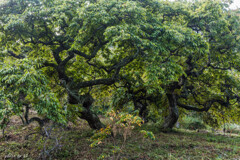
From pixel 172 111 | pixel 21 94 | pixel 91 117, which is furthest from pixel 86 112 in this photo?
pixel 172 111

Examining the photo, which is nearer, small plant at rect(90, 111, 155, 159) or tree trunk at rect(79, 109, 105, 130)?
small plant at rect(90, 111, 155, 159)

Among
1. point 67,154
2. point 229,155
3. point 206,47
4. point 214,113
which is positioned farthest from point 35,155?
point 214,113

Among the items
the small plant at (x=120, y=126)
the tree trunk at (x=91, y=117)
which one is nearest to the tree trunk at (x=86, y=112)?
the tree trunk at (x=91, y=117)

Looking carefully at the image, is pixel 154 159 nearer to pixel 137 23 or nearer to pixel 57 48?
pixel 137 23

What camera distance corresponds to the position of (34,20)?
661cm

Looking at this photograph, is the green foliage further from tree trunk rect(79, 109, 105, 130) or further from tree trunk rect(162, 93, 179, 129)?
tree trunk rect(162, 93, 179, 129)

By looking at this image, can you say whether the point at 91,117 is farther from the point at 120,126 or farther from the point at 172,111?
the point at 172,111

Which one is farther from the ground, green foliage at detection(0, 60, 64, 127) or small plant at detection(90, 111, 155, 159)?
green foliage at detection(0, 60, 64, 127)

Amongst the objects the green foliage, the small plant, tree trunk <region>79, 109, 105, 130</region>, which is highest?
the green foliage

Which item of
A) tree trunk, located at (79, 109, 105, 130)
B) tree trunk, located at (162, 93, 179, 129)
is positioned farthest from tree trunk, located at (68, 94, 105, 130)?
tree trunk, located at (162, 93, 179, 129)

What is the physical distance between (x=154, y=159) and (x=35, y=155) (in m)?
4.34

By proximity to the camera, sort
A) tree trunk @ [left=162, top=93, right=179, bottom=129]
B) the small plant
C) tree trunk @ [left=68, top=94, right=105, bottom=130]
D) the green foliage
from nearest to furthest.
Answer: the green foliage, the small plant, tree trunk @ [left=68, top=94, right=105, bottom=130], tree trunk @ [left=162, top=93, right=179, bottom=129]

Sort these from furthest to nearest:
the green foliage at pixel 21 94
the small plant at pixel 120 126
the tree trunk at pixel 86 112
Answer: the tree trunk at pixel 86 112
the small plant at pixel 120 126
the green foliage at pixel 21 94

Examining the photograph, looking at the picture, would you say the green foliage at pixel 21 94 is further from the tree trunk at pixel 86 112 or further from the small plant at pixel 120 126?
the tree trunk at pixel 86 112
